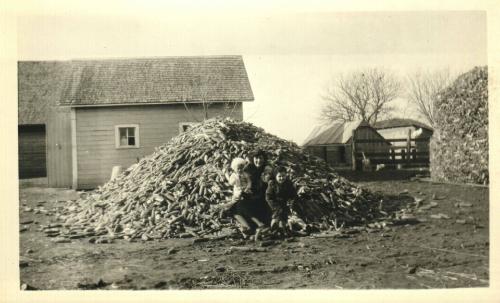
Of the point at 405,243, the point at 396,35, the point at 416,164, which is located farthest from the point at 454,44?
the point at 416,164

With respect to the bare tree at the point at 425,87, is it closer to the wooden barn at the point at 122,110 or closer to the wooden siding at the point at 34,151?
the wooden barn at the point at 122,110

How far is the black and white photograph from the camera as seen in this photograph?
3.97 meters

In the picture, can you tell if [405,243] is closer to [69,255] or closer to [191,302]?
[191,302]

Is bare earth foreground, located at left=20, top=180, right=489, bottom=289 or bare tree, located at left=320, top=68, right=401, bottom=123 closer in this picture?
bare earth foreground, located at left=20, top=180, right=489, bottom=289

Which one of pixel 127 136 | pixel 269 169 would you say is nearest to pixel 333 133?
pixel 269 169

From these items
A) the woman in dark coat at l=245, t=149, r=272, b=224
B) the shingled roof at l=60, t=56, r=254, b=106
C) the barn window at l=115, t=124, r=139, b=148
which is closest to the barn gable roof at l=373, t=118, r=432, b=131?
the shingled roof at l=60, t=56, r=254, b=106

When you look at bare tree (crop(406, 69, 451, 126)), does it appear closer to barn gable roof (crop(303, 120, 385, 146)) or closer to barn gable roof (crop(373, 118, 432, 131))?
barn gable roof (crop(373, 118, 432, 131))

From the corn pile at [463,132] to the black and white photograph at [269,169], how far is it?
28 mm

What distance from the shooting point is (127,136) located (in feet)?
23.5

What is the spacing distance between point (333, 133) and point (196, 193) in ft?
11.4

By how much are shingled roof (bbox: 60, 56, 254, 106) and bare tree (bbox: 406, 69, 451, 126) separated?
2123 millimetres

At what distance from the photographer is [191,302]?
3.86 m

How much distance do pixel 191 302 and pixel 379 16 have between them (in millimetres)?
3267

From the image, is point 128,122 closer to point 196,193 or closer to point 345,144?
point 196,193
